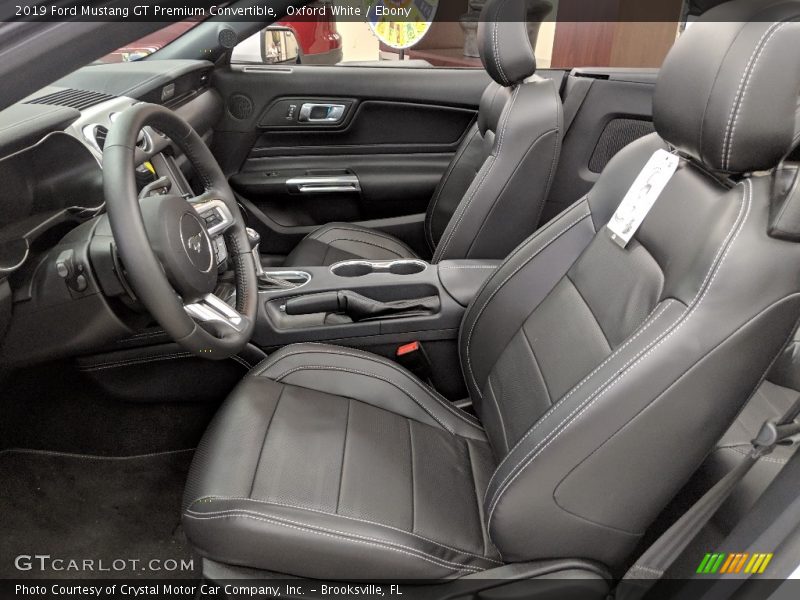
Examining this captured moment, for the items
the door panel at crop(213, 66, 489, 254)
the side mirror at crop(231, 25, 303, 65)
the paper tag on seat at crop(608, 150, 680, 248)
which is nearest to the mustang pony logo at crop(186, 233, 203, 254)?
the paper tag on seat at crop(608, 150, 680, 248)

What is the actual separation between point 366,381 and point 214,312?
1.06ft

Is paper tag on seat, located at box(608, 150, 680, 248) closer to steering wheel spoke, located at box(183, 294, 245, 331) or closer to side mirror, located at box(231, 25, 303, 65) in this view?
steering wheel spoke, located at box(183, 294, 245, 331)

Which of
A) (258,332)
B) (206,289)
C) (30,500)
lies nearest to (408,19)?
(258,332)

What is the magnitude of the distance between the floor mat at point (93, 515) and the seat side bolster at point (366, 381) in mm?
453

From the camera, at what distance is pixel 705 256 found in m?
0.77

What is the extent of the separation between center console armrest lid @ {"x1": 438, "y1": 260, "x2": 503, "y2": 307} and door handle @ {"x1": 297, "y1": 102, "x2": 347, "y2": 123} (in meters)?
0.91

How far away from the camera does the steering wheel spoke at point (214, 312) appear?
3.36 ft

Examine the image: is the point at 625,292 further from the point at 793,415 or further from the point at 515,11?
the point at 515,11

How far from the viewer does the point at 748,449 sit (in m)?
1.01

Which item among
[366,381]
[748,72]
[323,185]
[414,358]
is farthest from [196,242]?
[323,185]

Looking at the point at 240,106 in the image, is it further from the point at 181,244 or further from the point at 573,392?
the point at 573,392

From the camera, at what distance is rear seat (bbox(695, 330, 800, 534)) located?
2.97 ft

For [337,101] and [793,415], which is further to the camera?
[337,101]

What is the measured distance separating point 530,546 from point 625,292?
1.22 feet
